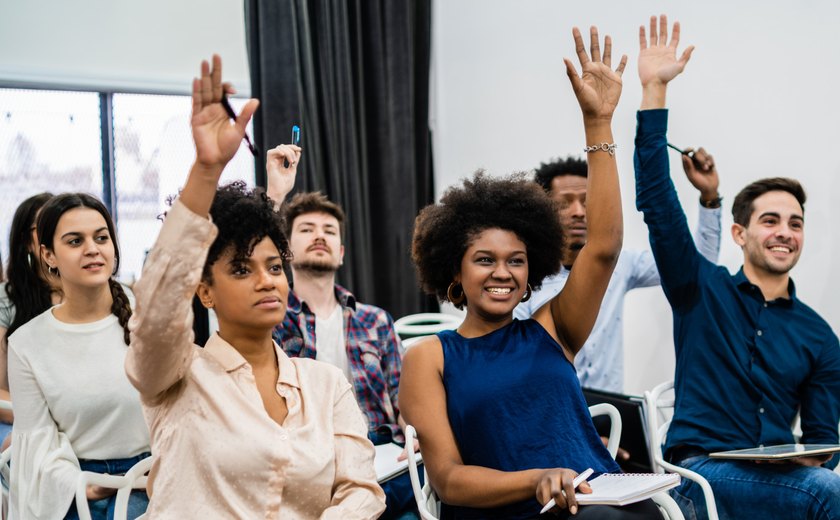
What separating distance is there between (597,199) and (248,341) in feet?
2.53

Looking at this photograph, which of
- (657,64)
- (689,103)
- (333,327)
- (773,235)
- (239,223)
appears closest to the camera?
(239,223)

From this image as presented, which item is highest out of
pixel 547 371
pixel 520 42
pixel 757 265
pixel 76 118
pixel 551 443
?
pixel 520 42

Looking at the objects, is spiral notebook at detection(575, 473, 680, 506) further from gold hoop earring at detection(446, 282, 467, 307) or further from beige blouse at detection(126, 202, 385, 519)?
gold hoop earring at detection(446, 282, 467, 307)

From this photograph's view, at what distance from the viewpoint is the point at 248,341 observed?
159 cm

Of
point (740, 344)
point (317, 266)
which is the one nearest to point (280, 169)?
point (317, 266)

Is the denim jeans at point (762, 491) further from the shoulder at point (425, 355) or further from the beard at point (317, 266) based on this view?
the beard at point (317, 266)

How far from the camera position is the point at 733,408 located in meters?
2.35

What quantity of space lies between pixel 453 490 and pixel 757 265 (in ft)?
4.42

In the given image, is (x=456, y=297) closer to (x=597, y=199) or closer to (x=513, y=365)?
(x=513, y=365)

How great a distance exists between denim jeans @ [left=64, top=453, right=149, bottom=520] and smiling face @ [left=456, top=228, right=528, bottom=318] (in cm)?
98

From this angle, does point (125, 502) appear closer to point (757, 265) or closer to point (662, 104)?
point (662, 104)

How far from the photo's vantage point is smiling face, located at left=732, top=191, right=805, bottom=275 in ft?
8.10

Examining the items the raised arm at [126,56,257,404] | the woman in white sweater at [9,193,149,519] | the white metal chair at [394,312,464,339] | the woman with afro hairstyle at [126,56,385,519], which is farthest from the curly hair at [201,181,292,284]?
the white metal chair at [394,312,464,339]

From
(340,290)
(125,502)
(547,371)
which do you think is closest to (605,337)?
(340,290)
